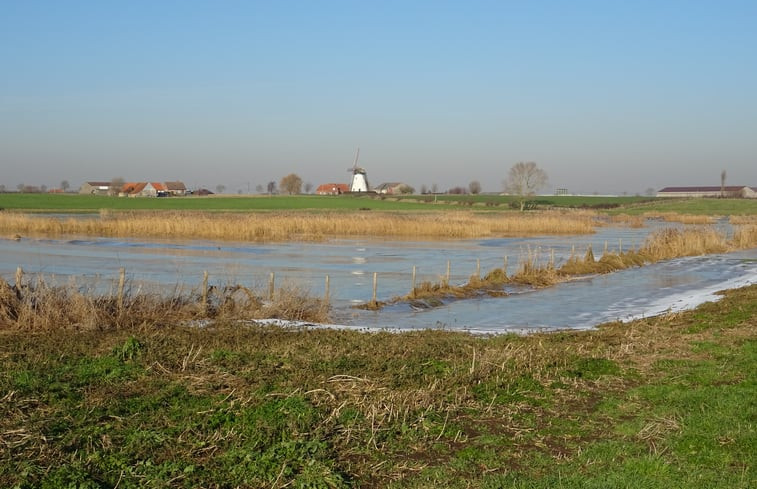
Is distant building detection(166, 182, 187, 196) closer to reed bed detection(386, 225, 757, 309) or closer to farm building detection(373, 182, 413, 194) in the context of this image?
farm building detection(373, 182, 413, 194)

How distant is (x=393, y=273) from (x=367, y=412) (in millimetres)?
22769

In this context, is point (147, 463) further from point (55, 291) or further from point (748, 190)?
point (748, 190)

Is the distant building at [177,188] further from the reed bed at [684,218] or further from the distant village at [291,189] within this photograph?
the reed bed at [684,218]

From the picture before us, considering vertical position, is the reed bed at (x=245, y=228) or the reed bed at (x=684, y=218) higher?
the reed bed at (x=684, y=218)

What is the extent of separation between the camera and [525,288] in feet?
95.1

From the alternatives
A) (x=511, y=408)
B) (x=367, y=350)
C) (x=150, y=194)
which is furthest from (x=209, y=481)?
(x=150, y=194)

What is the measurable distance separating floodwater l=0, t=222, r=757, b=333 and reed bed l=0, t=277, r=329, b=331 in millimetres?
1141

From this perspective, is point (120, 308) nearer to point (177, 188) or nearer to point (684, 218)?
point (684, 218)

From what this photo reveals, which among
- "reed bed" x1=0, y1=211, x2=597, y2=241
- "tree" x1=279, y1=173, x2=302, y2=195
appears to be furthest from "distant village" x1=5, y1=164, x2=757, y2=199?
"reed bed" x1=0, y1=211, x2=597, y2=241

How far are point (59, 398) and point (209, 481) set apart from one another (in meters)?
3.47

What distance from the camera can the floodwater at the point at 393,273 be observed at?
21594 millimetres

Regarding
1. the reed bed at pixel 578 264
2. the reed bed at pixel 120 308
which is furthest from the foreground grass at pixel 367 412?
the reed bed at pixel 578 264

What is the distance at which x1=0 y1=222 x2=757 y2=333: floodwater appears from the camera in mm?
21594

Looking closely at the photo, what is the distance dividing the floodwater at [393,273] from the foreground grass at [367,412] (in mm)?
5428
